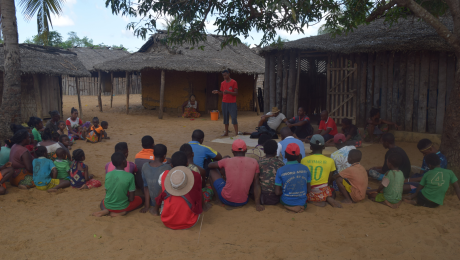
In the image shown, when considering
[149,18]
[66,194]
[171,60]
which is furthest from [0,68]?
[66,194]

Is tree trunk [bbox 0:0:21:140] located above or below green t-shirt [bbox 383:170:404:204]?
above

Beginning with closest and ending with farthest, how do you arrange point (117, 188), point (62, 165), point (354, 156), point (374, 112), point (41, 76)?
1. point (117, 188)
2. point (354, 156)
3. point (62, 165)
4. point (374, 112)
5. point (41, 76)

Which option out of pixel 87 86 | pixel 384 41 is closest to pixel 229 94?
pixel 384 41

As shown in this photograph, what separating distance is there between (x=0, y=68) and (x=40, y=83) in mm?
1605

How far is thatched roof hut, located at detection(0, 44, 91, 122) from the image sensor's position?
11492 millimetres

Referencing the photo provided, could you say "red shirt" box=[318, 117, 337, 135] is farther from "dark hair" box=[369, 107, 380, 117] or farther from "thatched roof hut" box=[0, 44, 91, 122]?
"thatched roof hut" box=[0, 44, 91, 122]

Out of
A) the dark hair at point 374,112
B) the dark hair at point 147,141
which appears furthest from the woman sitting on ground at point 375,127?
the dark hair at point 147,141

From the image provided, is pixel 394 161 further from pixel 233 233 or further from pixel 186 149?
pixel 186 149

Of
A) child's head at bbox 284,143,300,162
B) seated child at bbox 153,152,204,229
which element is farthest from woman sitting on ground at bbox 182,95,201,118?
seated child at bbox 153,152,204,229

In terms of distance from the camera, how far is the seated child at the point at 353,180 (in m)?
4.45

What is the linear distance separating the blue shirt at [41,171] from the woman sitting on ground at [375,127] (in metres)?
6.89

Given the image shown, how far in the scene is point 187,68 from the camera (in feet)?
45.6

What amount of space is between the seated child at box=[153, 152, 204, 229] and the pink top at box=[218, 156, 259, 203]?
0.53m

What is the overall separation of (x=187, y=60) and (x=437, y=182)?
11908 mm
